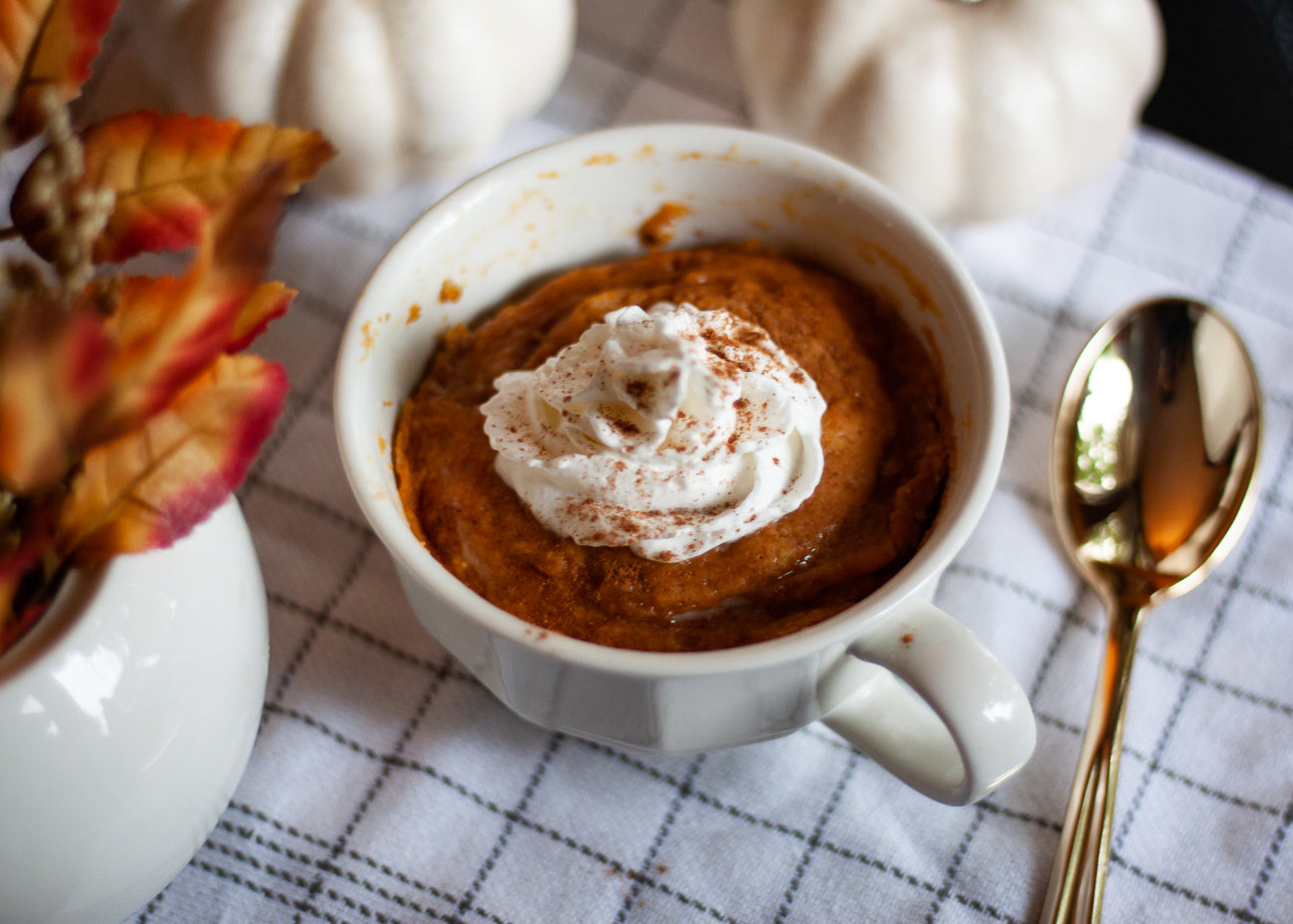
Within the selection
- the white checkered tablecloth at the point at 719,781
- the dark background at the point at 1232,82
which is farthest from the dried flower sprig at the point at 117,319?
the dark background at the point at 1232,82

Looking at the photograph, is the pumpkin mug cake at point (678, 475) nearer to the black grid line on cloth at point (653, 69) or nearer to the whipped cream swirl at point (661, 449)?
the whipped cream swirl at point (661, 449)

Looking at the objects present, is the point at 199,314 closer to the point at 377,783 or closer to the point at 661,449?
the point at 661,449

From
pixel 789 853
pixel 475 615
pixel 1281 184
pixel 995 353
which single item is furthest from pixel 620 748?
pixel 1281 184

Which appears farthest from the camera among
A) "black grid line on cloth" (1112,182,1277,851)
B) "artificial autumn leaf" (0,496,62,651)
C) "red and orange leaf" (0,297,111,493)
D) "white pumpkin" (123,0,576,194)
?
"white pumpkin" (123,0,576,194)

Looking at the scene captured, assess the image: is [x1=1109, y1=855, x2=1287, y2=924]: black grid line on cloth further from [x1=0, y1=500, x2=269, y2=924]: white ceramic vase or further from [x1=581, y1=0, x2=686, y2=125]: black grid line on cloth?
[x1=581, y1=0, x2=686, y2=125]: black grid line on cloth

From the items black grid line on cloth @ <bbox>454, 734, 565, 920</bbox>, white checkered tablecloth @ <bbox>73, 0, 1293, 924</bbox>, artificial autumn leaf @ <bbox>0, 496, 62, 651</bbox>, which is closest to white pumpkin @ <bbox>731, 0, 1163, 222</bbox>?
white checkered tablecloth @ <bbox>73, 0, 1293, 924</bbox>

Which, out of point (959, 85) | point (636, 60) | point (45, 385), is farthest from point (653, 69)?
point (45, 385)

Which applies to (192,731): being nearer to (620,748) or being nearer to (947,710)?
(620,748)
